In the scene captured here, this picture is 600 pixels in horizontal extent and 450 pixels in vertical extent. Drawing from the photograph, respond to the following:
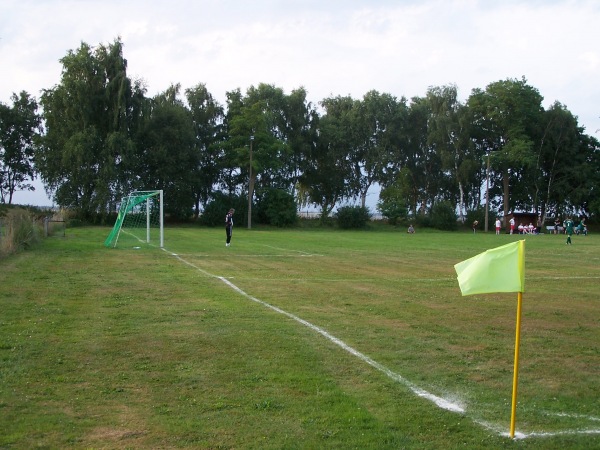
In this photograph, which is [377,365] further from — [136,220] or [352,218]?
[352,218]

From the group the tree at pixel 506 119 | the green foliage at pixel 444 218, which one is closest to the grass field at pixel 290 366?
the green foliage at pixel 444 218

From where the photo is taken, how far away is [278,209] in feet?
212

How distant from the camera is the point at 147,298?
38.7ft

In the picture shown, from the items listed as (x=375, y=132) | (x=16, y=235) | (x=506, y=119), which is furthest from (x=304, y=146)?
(x=16, y=235)

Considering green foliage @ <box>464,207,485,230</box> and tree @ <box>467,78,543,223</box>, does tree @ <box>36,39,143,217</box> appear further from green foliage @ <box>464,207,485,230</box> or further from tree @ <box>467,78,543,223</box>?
tree @ <box>467,78,543,223</box>

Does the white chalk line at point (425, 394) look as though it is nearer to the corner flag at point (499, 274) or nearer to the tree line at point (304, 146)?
the corner flag at point (499, 274)

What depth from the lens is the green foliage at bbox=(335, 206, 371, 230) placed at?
63.6 m

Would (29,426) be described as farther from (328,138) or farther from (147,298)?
(328,138)

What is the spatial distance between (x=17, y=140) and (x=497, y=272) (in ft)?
240

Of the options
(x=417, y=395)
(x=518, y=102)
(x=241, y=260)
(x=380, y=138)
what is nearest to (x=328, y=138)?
(x=380, y=138)

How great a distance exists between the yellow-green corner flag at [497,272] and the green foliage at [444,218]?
6061cm

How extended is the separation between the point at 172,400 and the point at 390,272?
12.4 m

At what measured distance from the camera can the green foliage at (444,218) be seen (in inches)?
2547

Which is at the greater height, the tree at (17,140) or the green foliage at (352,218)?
the tree at (17,140)
